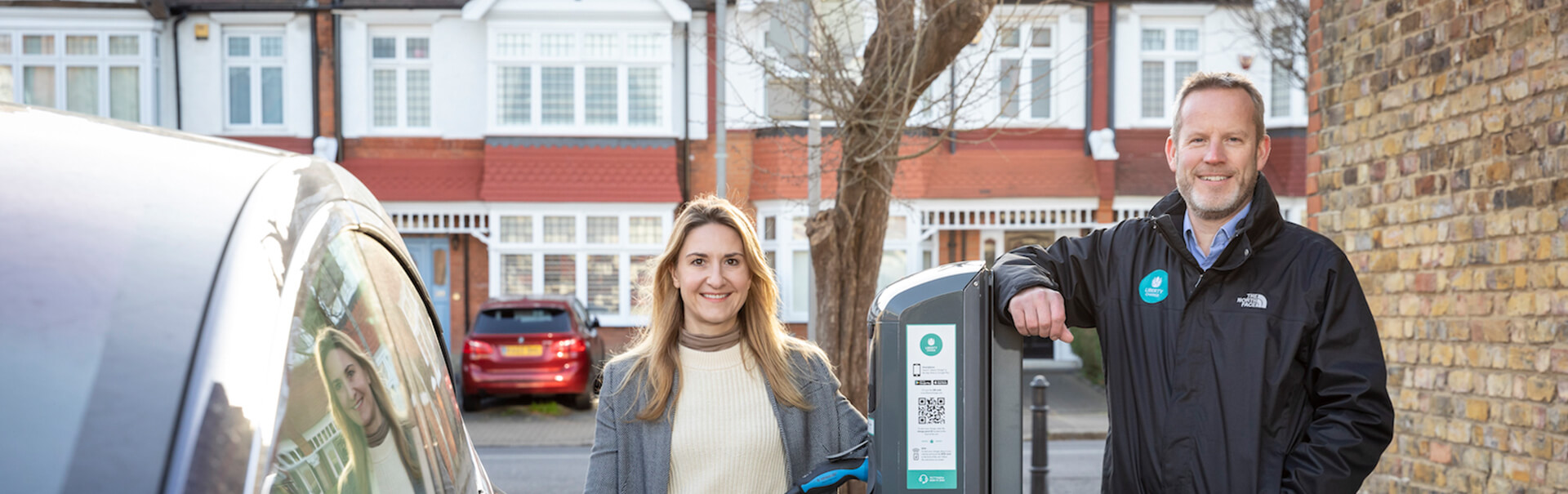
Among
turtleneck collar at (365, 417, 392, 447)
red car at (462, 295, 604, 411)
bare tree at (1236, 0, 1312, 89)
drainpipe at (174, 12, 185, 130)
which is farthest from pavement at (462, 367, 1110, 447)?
turtleneck collar at (365, 417, 392, 447)

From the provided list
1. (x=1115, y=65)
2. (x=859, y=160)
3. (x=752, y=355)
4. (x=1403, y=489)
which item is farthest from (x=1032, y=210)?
(x=752, y=355)

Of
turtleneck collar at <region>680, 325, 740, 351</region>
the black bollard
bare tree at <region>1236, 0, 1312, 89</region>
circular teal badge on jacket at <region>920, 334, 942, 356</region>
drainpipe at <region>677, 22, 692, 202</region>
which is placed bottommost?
the black bollard

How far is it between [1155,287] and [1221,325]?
0.15 metres

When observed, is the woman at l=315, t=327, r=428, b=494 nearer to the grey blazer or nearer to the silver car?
the silver car

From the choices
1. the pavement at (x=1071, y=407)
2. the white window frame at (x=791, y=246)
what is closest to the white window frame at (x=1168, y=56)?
the white window frame at (x=791, y=246)

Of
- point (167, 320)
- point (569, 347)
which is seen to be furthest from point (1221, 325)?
point (569, 347)

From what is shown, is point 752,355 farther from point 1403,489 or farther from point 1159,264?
point 1403,489

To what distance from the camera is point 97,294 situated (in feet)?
3.18

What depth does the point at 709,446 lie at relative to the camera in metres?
2.71

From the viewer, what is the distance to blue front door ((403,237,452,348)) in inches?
687

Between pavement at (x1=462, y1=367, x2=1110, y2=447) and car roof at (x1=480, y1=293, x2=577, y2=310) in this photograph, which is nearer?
pavement at (x1=462, y1=367, x2=1110, y2=447)

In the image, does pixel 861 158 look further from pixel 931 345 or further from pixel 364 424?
pixel 364 424

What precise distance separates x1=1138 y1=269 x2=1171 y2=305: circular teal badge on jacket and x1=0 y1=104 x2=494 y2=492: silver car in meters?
1.46

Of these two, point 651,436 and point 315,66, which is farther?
point 315,66
